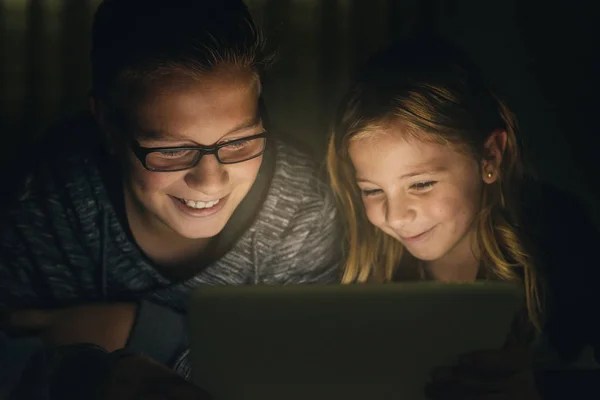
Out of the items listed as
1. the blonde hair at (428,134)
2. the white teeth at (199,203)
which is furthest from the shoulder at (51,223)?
the blonde hair at (428,134)

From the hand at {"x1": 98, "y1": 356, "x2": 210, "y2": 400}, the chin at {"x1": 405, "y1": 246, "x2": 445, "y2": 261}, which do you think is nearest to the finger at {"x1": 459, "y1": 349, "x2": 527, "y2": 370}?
the chin at {"x1": 405, "y1": 246, "x2": 445, "y2": 261}

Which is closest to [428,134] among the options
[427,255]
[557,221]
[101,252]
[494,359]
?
[427,255]

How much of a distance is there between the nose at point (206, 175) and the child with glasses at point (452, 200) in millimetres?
324

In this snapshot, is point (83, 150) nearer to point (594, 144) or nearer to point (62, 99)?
point (62, 99)

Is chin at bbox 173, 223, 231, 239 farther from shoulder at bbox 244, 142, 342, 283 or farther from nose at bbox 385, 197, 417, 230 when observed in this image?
nose at bbox 385, 197, 417, 230

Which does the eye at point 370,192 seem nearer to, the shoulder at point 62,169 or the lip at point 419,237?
the lip at point 419,237

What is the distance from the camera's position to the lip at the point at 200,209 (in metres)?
1.78

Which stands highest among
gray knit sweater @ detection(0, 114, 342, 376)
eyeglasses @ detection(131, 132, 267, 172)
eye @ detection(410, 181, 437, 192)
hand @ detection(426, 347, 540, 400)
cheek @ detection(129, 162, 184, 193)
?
eyeglasses @ detection(131, 132, 267, 172)

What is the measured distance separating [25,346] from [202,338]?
0.54m

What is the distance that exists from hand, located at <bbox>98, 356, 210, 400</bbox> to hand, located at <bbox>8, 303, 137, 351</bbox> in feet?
0.23

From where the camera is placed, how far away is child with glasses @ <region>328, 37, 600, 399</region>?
5.88 feet

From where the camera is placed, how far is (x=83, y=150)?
5.86 feet

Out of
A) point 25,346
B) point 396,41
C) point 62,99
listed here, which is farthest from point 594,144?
point 25,346

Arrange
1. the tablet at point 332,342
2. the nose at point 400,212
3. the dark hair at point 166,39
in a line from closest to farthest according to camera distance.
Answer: the tablet at point 332,342 < the dark hair at point 166,39 < the nose at point 400,212
